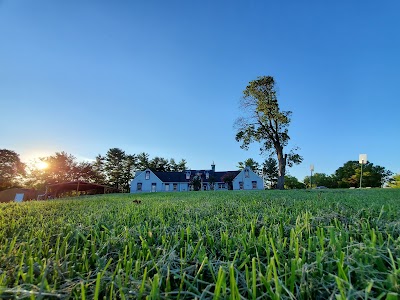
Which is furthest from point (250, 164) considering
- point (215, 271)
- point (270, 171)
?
point (215, 271)

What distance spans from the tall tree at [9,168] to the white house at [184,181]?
22.1 meters

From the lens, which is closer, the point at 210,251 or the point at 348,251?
the point at 348,251

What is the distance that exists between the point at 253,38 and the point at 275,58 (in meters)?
2.40

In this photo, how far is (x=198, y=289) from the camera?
1.99ft

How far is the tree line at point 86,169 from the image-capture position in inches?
1722

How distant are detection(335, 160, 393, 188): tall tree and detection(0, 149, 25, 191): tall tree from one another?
6982 cm

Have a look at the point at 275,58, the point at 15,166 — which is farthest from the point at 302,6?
the point at 15,166

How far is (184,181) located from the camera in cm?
4034

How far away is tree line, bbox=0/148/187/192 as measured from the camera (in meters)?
43.8

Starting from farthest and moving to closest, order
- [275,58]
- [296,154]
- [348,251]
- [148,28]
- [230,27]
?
[296,154] → [275,58] → [230,27] → [148,28] → [348,251]

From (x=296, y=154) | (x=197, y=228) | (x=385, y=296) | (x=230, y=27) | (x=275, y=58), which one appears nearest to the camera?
(x=385, y=296)

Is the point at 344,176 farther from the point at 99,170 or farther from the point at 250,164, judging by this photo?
the point at 99,170

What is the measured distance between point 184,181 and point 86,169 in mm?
25737

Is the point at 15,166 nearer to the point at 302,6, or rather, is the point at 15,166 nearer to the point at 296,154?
the point at 296,154
